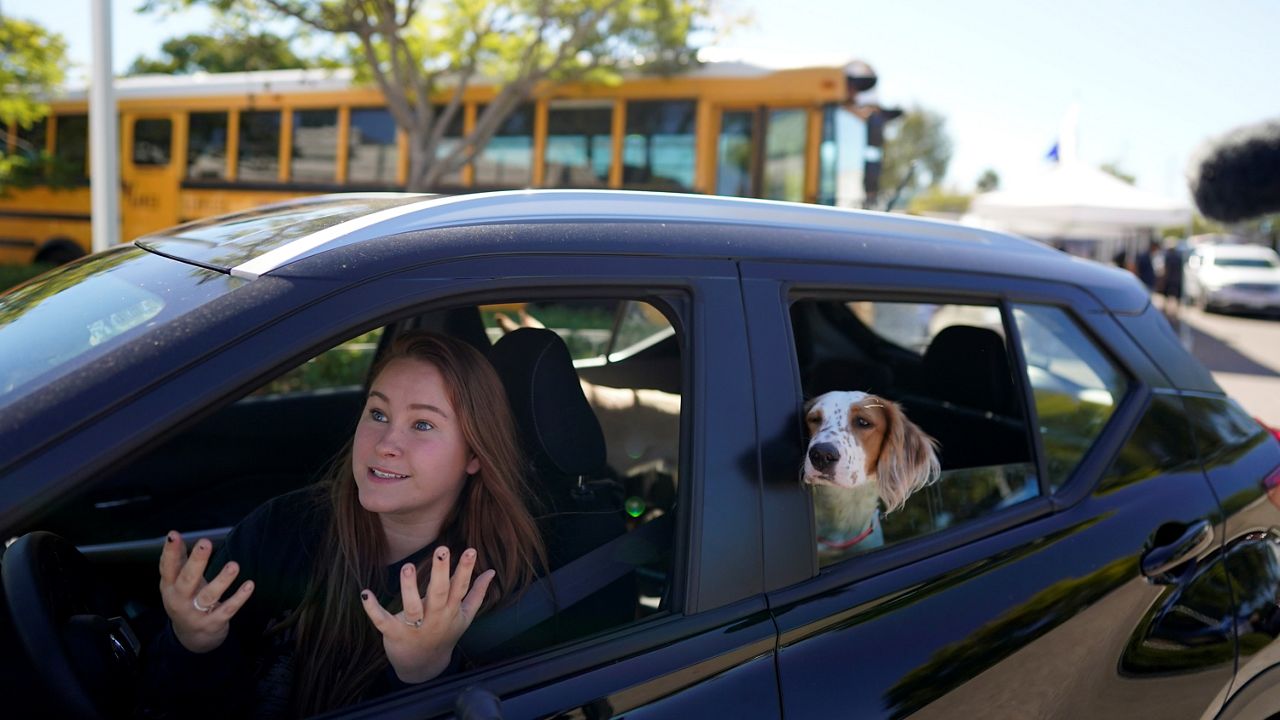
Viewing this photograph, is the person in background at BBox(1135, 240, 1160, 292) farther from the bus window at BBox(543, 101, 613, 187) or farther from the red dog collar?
the red dog collar

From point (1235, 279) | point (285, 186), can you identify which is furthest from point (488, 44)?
point (1235, 279)

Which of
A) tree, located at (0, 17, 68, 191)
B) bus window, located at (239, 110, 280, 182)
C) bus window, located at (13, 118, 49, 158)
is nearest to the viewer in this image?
bus window, located at (239, 110, 280, 182)

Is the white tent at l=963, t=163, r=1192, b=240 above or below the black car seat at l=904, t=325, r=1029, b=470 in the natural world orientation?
below

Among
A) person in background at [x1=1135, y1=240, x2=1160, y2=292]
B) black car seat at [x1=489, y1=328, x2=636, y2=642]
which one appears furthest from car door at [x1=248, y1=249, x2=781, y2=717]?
person in background at [x1=1135, y1=240, x2=1160, y2=292]

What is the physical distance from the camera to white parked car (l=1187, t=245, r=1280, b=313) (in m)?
20.5

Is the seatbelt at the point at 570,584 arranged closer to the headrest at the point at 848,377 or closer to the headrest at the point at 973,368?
the headrest at the point at 848,377

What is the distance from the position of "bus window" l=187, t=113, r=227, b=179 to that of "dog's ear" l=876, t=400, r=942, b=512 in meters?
11.1

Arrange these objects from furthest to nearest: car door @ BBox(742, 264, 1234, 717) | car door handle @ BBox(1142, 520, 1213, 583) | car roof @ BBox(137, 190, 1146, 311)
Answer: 1. car door handle @ BBox(1142, 520, 1213, 583)
2. car door @ BBox(742, 264, 1234, 717)
3. car roof @ BBox(137, 190, 1146, 311)

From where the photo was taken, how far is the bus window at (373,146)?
427 inches

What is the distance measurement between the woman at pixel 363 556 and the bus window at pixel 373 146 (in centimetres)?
968

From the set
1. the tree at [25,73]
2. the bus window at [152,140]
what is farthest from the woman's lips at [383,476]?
the tree at [25,73]

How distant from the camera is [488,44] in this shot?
10.1 meters

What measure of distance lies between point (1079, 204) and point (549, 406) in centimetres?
1247

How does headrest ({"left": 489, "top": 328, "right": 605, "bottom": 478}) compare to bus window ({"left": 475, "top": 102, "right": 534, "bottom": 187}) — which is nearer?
headrest ({"left": 489, "top": 328, "right": 605, "bottom": 478})
